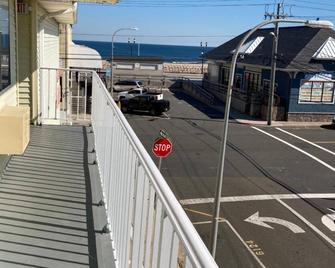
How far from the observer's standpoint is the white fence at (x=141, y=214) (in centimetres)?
179

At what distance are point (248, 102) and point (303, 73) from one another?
5.85 m

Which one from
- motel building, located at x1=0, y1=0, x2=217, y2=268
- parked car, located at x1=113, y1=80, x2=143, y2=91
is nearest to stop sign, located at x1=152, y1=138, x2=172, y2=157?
motel building, located at x1=0, y1=0, x2=217, y2=268

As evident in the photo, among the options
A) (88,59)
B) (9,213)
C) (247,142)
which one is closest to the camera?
(9,213)

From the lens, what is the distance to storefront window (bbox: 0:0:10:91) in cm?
648

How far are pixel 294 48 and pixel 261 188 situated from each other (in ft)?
79.7

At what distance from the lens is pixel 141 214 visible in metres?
2.76

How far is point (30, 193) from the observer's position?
18.3ft

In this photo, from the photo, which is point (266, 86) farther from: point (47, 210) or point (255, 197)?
point (47, 210)

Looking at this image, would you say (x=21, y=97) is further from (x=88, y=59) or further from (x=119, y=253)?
(x=88, y=59)

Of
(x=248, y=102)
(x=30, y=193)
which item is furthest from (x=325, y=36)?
(x=30, y=193)

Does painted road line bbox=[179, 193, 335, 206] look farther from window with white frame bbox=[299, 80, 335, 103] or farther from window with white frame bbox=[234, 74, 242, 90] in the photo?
window with white frame bbox=[234, 74, 242, 90]

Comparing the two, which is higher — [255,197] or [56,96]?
[56,96]

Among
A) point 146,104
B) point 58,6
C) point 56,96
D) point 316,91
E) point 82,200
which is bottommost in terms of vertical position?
point 146,104

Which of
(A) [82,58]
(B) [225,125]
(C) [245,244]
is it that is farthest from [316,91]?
(C) [245,244]
